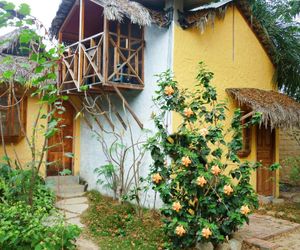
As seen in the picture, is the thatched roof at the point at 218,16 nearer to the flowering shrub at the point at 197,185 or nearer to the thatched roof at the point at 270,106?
the thatched roof at the point at 270,106

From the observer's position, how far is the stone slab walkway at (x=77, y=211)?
185 inches

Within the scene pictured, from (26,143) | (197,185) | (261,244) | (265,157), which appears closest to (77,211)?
(26,143)

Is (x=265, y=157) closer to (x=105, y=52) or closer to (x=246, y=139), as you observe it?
(x=246, y=139)

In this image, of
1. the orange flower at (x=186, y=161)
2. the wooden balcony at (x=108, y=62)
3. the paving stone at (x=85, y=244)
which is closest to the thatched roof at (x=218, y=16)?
the wooden balcony at (x=108, y=62)

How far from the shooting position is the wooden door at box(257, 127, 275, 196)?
8023mm

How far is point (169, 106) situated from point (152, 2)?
293cm

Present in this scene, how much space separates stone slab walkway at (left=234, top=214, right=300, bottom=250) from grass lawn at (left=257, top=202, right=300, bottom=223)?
0.96 feet

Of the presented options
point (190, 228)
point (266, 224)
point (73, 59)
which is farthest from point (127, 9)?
point (266, 224)

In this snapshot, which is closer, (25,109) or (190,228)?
(190,228)

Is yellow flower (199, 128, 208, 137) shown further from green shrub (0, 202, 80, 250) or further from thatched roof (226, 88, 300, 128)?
thatched roof (226, 88, 300, 128)

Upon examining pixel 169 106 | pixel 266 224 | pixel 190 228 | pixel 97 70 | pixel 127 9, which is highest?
pixel 127 9

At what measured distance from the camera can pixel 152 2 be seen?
21.9 ft

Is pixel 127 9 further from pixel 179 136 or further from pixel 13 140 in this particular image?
pixel 13 140

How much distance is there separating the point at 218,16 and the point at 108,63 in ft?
8.55
